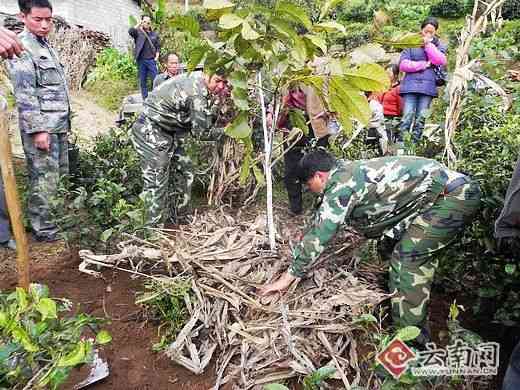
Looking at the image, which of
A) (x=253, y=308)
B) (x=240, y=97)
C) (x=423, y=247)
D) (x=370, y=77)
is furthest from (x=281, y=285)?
(x=370, y=77)

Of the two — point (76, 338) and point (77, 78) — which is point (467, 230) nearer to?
point (76, 338)

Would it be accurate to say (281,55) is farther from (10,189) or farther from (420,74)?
(420,74)

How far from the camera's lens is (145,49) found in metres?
8.20

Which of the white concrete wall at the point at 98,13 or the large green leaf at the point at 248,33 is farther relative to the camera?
the white concrete wall at the point at 98,13

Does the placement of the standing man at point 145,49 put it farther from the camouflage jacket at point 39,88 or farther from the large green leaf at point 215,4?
the large green leaf at point 215,4

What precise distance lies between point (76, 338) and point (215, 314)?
93 centimetres

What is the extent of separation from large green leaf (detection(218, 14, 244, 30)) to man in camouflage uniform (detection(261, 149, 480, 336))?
0.83 metres

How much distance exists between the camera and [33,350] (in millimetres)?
1318

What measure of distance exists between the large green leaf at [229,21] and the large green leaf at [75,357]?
136cm

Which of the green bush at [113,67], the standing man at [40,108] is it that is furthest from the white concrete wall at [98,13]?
the standing man at [40,108]

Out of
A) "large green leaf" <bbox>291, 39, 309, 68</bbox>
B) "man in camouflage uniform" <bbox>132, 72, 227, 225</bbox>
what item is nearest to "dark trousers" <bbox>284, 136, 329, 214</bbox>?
"man in camouflage uniform" <bbox>132, 72, 227, 225</bbox>

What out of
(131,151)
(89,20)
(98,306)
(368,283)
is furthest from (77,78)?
(368,283)

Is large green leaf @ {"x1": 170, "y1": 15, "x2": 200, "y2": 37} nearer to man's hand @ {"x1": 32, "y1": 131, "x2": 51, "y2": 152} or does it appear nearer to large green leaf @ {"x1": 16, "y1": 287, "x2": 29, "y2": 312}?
large green leaf @ {"x1": 16, "y1": 287, "x2": 29, "y2": 312}

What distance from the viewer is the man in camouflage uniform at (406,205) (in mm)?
2350
